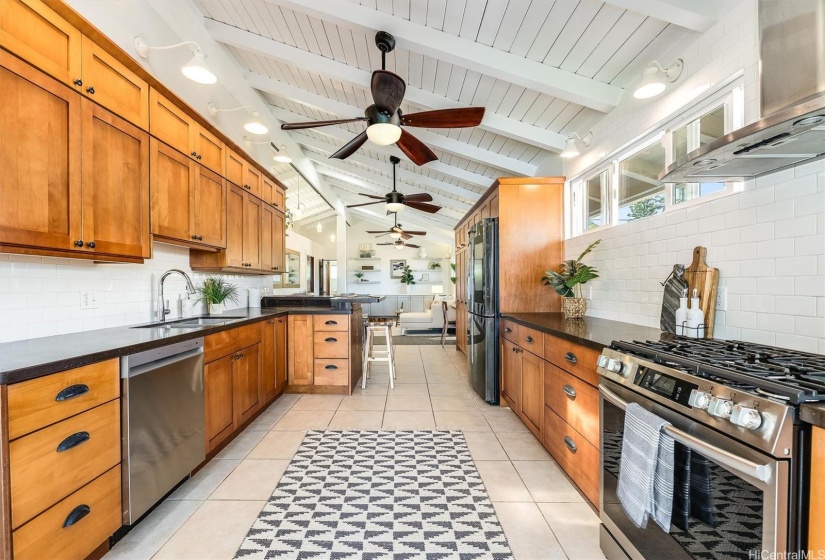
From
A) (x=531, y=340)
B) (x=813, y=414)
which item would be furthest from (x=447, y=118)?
(x=813, y=414)

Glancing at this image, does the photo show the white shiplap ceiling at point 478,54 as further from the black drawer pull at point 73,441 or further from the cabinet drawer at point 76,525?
the cabinet drawer at point 76,525

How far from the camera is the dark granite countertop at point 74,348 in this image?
1.26 metres

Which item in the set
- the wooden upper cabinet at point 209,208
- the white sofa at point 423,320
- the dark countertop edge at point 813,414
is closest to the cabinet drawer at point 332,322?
the wooden upper cabinet at point 209,208

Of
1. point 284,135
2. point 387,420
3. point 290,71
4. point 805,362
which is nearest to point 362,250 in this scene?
point 284,135

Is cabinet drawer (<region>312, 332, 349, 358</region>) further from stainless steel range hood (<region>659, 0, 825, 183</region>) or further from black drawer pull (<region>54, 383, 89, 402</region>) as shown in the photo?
stainless steel range hood (<region>659, 0, 825, 183</region>)

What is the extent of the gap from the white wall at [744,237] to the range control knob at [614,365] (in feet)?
2.46

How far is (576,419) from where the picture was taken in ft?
6.64

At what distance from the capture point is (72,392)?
4.61ft

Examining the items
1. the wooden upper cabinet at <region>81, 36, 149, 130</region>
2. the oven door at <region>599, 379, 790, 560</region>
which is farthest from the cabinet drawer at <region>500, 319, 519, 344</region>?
the wooden upper cabinet at <region>81, 36, 149, 130</region>

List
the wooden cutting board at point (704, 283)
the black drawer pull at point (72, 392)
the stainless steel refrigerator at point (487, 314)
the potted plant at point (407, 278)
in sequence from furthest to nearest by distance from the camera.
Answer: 1. the potted plant at point (407, 278)
2. the stainless steel refrigerator at point (487, 314)
3. the wooden cutting board at point (704, 283)
4. the black drawer pull at point (72, 392)

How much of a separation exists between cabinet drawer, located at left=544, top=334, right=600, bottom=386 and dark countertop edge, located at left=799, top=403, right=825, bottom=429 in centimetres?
94

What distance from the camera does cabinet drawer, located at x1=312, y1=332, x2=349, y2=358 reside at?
3.97 metres

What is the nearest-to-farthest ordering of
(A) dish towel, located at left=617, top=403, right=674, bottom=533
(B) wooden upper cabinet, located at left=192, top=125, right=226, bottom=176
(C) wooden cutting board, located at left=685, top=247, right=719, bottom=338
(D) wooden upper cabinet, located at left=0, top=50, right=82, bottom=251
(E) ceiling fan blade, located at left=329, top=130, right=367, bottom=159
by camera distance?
(A) dish towel, located at left=617, top=403, right=674, bottom=533
(D) wooden upper cabinet, located at left=0, top=50, right=82, bottom=251
(C) wooden cutting board, located at left=685, top=247, right=719, bottom=338
(B) wooden upper cabinet, located at left=192, top=125, right=226, bottom=176
(E) ceiling fan blade, located at left=329, top=130, right=367, bottom=159

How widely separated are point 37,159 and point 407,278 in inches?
446
